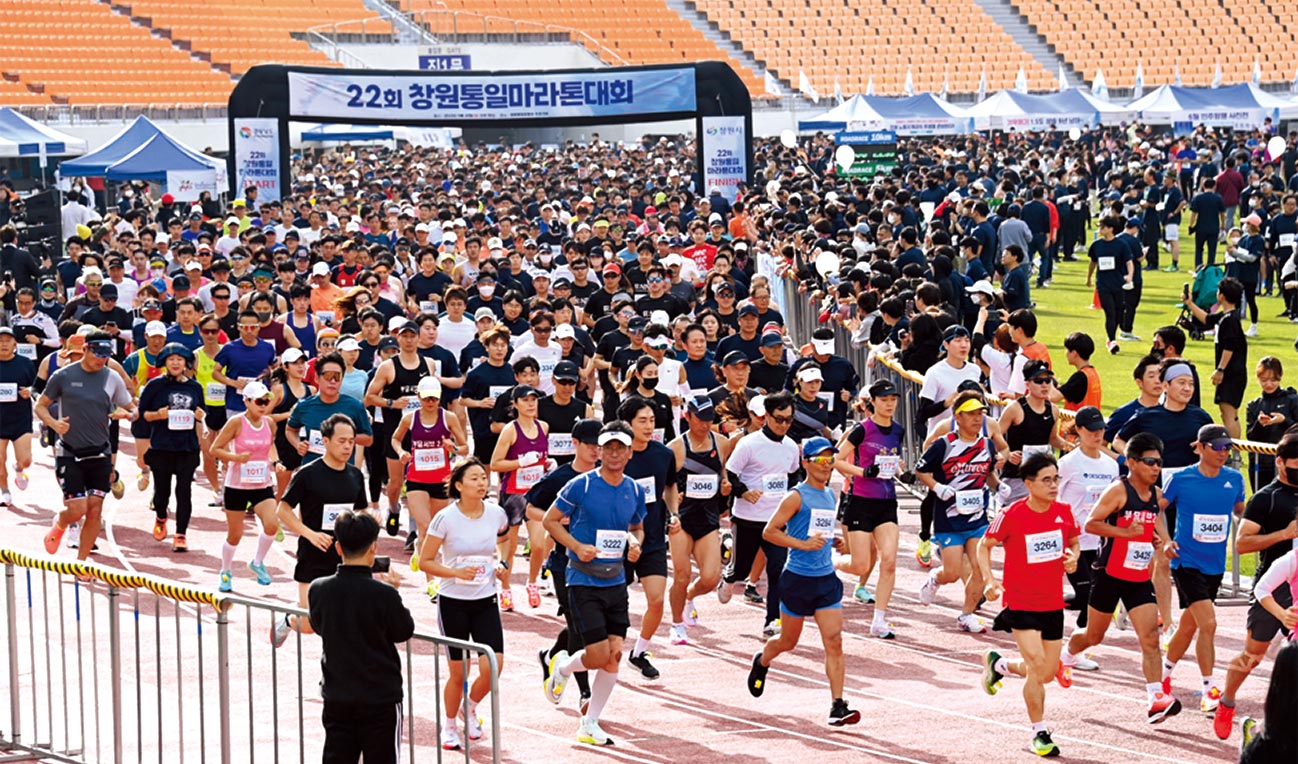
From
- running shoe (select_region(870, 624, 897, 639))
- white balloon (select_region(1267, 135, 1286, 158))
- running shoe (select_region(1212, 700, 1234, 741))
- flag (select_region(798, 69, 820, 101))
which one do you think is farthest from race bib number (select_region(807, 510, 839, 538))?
flag (select_region(798, 69, 820, 101))

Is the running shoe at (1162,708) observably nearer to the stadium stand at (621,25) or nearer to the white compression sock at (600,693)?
the white compression sock at (600,693)

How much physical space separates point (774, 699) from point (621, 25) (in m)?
52.1

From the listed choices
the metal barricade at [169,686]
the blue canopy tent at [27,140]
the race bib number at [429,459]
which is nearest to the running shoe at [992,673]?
the metal barricade at [169,686]

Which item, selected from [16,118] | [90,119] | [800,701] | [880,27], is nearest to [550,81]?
[16,118]

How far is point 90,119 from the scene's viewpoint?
144 feet

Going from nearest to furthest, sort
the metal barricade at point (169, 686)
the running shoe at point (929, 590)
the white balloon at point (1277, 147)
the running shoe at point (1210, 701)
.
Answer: the metal barricade at point (169, 686) → the running shoe at point (1210, 701) → the running shoe at point (929, 590) → the white balloon at point (1277, 147)

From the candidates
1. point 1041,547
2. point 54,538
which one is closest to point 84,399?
point 54,538

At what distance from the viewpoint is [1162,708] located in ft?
31.0

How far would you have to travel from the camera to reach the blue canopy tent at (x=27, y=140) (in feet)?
106

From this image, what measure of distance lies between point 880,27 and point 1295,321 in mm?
40151

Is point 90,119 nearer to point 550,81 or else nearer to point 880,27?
point 550,81

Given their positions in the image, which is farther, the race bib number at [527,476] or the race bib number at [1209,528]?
the race bib number at [527,476]

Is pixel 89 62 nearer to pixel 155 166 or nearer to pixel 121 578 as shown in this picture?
pixel 155 166

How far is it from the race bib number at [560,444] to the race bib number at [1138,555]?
12.1 ft
